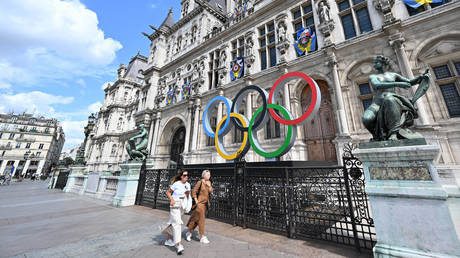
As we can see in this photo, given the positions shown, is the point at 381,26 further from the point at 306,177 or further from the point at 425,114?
the point at 306,177

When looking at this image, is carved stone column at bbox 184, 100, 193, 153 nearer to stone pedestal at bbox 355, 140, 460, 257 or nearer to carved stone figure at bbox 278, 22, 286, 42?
carved stone figure at bbox 278, 22, 286, 42

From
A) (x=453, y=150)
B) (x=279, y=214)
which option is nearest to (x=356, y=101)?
(x=453, y=150)

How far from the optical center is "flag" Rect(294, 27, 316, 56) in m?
11.9

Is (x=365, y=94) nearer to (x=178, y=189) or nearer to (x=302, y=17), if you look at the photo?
(x=302, y=17)

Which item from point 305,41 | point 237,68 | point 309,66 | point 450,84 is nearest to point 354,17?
point 305,41

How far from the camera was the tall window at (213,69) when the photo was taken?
702 inches

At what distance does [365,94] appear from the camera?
9773mm

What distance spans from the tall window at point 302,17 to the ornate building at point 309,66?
7 cm

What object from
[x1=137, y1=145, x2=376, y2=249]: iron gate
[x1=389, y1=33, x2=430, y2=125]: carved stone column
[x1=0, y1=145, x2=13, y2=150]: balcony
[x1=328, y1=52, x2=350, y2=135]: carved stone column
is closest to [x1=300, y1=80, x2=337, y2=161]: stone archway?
[x1=328, y1=52, x2=350, y2=135]: carved stone column

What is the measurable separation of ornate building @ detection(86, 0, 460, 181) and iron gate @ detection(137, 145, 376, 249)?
5.44 metres

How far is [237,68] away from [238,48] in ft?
7.58

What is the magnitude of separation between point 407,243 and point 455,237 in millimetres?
545

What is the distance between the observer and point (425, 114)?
25.8ft

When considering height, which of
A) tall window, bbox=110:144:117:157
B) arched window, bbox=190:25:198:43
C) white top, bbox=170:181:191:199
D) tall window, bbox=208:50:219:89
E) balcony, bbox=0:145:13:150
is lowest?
white top, bbox=170:181:191:199
